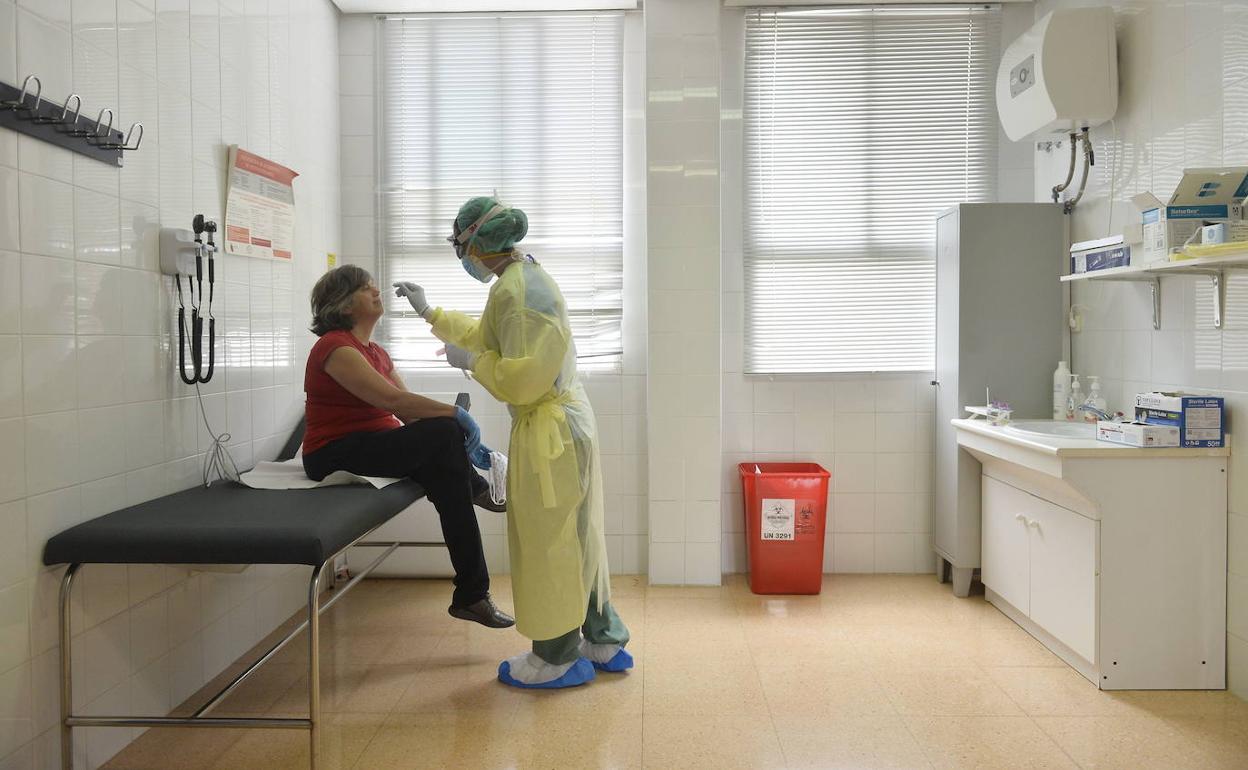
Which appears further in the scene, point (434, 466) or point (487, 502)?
point (487, 502)

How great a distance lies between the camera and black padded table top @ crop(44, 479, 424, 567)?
2033mm

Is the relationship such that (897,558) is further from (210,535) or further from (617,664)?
(210,535)

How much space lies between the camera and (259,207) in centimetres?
317

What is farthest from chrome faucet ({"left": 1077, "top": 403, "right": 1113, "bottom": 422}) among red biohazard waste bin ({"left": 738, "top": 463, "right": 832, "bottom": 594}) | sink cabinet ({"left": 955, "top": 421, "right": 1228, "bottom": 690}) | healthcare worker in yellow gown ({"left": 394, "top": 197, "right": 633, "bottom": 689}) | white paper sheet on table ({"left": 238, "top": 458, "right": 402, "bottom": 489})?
white paper sheet on table ({"left": 238, "top": 458, "right": 402, "bottom": 489})

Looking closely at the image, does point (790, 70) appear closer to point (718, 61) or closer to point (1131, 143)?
point (718, 61)

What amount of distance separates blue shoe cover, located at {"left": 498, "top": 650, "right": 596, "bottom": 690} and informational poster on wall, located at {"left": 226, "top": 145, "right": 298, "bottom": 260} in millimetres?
1793

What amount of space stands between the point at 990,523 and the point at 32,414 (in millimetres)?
3486

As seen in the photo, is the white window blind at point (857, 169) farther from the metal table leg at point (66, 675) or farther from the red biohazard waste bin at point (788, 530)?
the metal table leg at point (66, 675)

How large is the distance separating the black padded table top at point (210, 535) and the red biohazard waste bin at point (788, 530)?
6.71 ft

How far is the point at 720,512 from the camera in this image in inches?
158

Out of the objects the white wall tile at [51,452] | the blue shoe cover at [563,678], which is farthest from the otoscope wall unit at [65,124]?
the blue shoe cover at [563,678]

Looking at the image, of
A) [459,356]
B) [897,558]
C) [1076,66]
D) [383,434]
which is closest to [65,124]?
[383,434]

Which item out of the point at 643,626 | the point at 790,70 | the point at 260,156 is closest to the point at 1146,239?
the point at 790,70

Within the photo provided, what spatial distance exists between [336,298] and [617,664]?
5.49 ft
